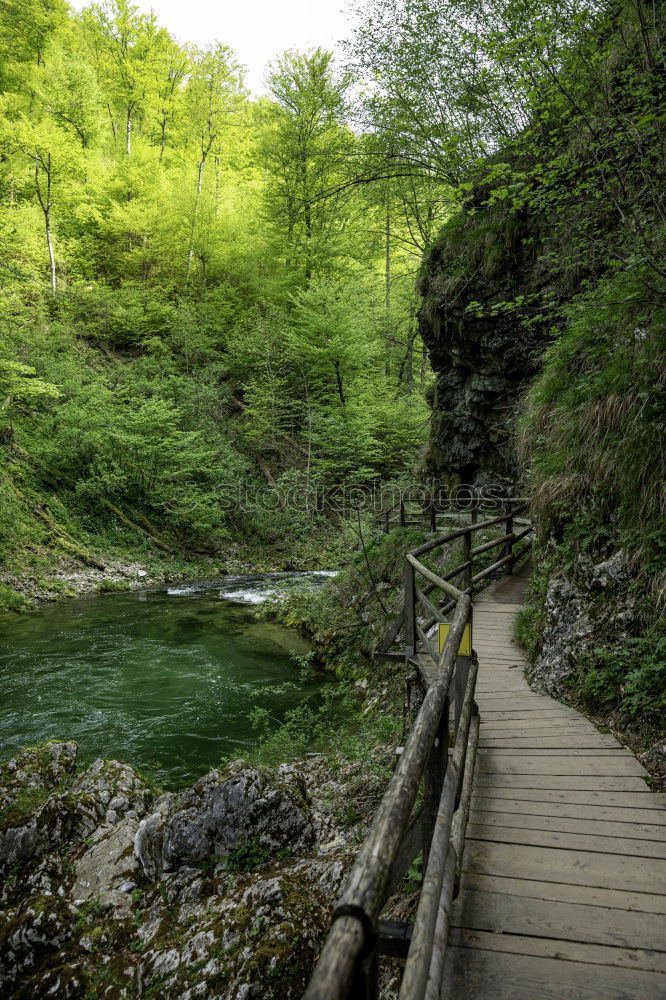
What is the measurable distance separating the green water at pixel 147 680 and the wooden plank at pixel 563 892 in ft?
13.7

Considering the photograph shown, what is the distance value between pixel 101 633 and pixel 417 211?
16.7m

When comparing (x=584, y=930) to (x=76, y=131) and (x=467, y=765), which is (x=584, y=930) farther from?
(x=76, y=131)

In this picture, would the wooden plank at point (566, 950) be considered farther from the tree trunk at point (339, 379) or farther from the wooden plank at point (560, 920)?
the tree trunk at point (339, 379)

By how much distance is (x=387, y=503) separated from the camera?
17.4 meters

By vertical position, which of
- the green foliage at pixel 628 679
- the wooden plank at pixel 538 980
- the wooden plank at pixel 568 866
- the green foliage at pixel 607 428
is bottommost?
the wooden plank at pixel 568 866

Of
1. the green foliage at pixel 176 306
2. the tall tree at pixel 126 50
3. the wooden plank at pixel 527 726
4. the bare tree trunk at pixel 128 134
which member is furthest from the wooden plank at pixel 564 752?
the tall tree at pixel 126 50

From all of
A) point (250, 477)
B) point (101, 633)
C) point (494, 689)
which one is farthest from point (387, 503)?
point (494, 689)

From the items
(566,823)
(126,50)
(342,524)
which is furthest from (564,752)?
(126,50)

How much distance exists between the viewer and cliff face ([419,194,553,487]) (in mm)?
10641

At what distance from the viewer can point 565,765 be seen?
11.9ft

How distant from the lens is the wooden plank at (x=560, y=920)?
2.15m

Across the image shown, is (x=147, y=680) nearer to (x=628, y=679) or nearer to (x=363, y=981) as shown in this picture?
(x=628, y=679)

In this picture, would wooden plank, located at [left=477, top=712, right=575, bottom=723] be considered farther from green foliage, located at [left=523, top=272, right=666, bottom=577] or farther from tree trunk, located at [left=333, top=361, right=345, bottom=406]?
tree trunk, located at [left=333, top=361, right=345, bottom=406]

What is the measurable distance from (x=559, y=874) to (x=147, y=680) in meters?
7.44
